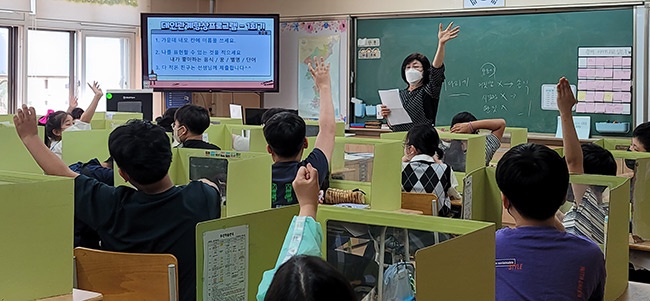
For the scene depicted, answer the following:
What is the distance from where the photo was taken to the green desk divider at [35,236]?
2.13 m

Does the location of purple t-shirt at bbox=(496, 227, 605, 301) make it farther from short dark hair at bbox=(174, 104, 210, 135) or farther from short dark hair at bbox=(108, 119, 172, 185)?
short dark hair at bbox=(174, 104, 210, 135)

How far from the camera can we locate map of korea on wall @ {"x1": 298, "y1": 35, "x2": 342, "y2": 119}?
8281 mm

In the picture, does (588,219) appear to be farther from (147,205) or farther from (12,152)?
(12,152)

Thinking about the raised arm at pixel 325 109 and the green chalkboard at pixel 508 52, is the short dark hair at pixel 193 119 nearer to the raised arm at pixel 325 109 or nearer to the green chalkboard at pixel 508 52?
the raised arm at pixel 325 109

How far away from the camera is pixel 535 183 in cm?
208

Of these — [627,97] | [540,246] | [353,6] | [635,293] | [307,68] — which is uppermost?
[353,6]

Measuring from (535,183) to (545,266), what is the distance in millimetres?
220

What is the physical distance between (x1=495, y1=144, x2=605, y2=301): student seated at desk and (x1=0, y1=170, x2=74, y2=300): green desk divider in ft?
3.87

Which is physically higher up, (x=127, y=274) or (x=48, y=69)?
(x=48, y=69)

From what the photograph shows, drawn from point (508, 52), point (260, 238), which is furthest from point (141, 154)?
point (508, 52)

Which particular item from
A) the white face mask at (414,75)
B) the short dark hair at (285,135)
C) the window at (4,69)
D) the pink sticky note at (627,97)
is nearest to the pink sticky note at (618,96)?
the pink sticky note at (627,97)

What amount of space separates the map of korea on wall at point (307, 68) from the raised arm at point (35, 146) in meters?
5.52

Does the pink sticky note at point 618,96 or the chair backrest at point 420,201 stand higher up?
the pink sticky note at point 618,96

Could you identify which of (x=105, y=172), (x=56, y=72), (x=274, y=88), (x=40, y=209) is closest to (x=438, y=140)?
(x=105, y=172)
